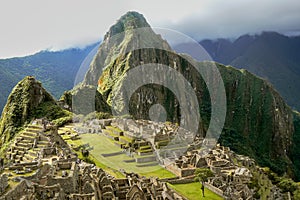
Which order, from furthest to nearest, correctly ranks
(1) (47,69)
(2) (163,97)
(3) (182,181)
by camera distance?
(2) (163,97) → (1) (47,69) → (3) (182,181)

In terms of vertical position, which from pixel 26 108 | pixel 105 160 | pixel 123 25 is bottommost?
pixel 26 108

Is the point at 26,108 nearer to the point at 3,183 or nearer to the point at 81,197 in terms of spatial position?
the point at 81,197

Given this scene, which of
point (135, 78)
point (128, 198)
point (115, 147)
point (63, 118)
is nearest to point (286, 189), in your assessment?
point (115, 147)

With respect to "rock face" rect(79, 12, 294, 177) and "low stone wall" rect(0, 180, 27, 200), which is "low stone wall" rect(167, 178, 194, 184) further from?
"rock face" rect(79, 12, 294, 177)

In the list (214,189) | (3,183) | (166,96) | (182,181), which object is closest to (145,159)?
(182,181)

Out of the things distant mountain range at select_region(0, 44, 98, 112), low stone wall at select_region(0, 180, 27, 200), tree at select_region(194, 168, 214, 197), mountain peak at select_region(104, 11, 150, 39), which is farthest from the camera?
mountain peak at select_region(104, 11, 150, 39)

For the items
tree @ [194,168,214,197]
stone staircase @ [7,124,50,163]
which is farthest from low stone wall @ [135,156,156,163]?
stone staircase @ [7,124,50,163]

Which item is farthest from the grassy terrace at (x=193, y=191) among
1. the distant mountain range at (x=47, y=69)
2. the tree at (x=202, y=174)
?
the distant mountain range at (x=47, y=69)
